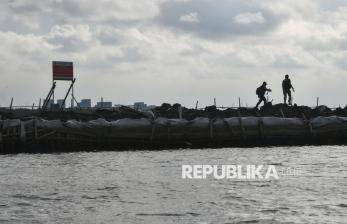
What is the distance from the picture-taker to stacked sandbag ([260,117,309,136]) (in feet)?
135

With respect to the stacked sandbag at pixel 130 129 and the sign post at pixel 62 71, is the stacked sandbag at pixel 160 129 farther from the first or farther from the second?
the sign post at pixel 62 71

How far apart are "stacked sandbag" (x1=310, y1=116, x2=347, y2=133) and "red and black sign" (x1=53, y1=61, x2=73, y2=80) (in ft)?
71.6

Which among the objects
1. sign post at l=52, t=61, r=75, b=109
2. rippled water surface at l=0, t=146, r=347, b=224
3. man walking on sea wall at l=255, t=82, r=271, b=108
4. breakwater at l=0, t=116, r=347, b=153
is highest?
sign post at l=52, t=61, r=75, b=109

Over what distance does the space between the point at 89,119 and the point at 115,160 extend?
927 cm

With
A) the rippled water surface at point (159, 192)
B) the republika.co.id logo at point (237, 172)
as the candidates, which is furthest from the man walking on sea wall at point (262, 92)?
the republika.co.id logo at point (237, 172)

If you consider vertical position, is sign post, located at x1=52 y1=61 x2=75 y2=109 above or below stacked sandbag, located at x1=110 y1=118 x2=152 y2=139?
above

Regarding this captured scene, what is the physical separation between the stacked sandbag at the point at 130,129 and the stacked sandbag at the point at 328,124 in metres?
11.3

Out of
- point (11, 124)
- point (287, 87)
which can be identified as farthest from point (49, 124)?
point (287, 87)

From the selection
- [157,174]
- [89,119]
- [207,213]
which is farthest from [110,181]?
[89,119]

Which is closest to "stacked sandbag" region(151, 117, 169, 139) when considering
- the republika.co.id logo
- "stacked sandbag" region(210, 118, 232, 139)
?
"stacked sandbag" region(210, 118, 232, 139)

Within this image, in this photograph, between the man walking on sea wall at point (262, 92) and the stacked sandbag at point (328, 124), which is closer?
the stacked sandbag at point (328, 124)

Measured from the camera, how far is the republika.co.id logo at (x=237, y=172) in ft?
87.7

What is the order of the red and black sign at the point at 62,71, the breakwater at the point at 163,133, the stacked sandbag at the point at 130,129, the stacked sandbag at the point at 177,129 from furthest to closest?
the red and black sign at the point at 62,71
the stacked sandbag at the point at 177,129
the stacked sandbag at the point at 130,129
the breakwater at the point at 163,133

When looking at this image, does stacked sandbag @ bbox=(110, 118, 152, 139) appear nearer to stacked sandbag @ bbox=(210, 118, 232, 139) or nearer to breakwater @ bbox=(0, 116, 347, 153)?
breakwater @ bbox=(0, 116, 347, 153)
